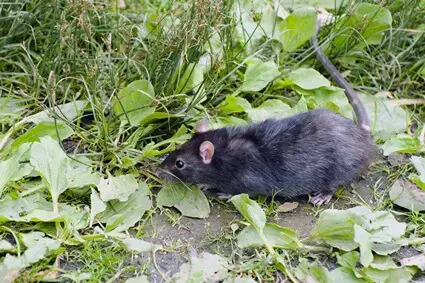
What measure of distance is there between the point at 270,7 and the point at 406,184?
77.0 inches

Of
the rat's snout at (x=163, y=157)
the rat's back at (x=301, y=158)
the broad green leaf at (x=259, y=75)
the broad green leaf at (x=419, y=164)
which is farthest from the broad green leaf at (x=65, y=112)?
the broad green leaf at (x=419, y=164)

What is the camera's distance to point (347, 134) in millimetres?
4590

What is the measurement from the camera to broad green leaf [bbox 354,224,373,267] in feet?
12.7

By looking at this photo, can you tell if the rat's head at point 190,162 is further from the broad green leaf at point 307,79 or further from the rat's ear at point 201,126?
the broad green leaf at point 307,79

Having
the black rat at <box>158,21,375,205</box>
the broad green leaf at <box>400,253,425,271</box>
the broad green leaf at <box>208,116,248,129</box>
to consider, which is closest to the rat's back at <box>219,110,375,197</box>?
the black rat at <box>158,21,375,205</box>

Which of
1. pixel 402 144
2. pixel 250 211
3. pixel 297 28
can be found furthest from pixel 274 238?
pixel 297 28

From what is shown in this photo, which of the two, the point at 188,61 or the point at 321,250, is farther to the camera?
the point at 188,61

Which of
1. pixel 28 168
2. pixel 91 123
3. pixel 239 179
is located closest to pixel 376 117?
pixel 239 179

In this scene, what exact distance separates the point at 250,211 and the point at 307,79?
1.59 m

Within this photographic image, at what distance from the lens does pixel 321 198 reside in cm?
460

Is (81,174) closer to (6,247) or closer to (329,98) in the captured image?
(6,247)

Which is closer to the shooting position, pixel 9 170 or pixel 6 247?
pixel 6 247

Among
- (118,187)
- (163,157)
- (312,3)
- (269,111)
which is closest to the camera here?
(118,187)

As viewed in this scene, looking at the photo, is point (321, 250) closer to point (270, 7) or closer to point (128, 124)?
point (128, 124)
